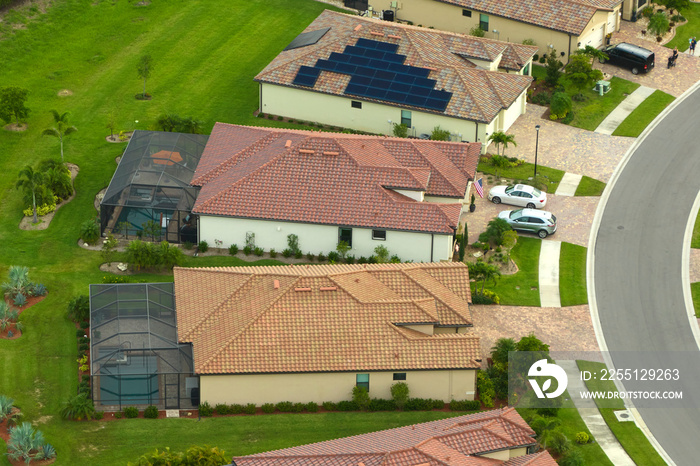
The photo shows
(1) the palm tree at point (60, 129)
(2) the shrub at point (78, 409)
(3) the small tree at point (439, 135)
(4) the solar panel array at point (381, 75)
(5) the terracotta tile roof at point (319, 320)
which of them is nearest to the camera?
(2) the shrub at point (78, 409)

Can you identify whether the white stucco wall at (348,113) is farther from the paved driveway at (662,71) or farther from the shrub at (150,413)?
the shrub at (150,413)

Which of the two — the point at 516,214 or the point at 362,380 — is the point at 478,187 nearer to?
the point at 516,214

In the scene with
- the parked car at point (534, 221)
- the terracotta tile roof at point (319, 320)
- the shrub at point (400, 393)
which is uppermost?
the parked car at point (534, 221)

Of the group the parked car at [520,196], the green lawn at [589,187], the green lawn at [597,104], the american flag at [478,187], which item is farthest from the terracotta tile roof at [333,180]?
the green lawn at [597,104]

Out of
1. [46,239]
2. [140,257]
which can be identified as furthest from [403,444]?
[46,239]

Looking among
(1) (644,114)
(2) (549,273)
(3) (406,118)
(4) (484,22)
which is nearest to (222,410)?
(2) (549,273)

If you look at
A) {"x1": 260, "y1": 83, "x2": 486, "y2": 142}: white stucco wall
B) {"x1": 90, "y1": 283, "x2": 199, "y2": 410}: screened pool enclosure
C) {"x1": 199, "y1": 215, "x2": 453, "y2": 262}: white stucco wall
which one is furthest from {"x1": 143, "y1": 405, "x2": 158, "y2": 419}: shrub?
{"x1": 260, "y1": 83, "x2": 486, "y2": 142}: white stucco wall
